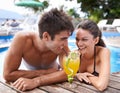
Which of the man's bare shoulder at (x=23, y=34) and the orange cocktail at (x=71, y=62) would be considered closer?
the orange cocktail at (x=71, y=62)

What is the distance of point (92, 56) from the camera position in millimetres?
3172

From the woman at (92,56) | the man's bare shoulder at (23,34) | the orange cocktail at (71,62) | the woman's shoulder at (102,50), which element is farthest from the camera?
the woman's shoulder at (102,50)

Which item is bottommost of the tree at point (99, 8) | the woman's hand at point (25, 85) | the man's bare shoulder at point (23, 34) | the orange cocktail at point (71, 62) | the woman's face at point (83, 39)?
the woman's hand at point (25, 85)

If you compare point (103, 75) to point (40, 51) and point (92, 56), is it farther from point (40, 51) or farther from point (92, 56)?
point (40, 51)

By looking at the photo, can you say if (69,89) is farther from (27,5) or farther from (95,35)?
(27,5)

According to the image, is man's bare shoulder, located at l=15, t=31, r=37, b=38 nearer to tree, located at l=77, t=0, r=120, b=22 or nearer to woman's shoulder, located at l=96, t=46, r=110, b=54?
woman's shoulder, located at l=96, t=46, r=110, b=54

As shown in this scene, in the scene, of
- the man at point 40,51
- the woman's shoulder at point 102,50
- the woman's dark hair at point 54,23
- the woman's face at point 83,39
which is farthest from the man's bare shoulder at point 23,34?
the woman's shoulder at point 102,50

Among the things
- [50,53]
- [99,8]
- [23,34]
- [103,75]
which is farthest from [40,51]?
[99,8]

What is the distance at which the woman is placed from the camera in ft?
8.40

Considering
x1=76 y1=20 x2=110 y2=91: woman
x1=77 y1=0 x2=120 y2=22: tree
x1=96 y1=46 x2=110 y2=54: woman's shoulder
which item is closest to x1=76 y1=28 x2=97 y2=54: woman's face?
x1=76 y1=20 x2=110 y2=91: woman

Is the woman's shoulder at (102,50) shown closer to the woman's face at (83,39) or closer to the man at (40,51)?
the woman's face at (83,39)

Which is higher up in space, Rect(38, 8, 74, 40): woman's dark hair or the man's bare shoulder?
Rect(38, 8, 74, 40): woman's dark hair

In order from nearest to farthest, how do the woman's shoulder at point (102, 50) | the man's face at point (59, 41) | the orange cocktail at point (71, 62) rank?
the orange cocktail at point (71, 62) → the man's face at point (59, 41) → the woman's shoulder at point (102, 50)

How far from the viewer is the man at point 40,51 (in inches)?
92.7
